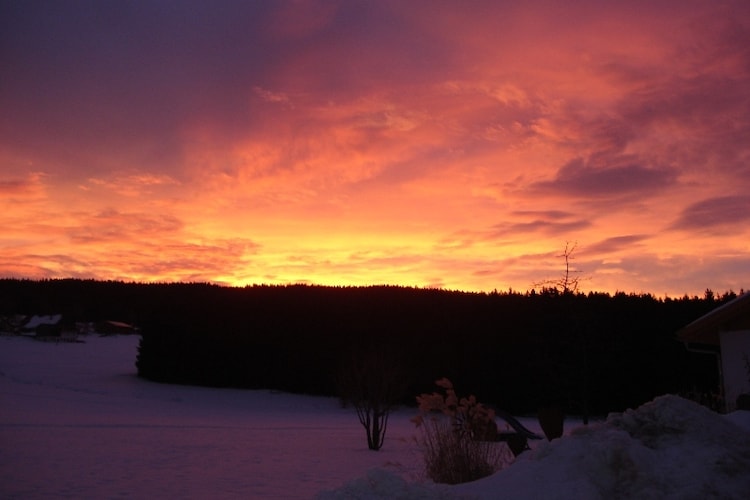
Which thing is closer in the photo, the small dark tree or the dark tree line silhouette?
the small dark tree

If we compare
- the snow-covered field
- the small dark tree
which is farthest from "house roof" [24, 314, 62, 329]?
the small dark tree

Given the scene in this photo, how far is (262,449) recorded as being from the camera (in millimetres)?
12930

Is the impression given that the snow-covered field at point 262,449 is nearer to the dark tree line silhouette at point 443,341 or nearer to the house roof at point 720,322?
the dark tree line silhouette at point 443,341

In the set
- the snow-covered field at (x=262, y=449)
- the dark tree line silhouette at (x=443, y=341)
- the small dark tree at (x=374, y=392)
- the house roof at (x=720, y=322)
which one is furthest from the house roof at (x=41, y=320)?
the house roof at (x=720, y=322)

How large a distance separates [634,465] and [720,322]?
11228 millimetres

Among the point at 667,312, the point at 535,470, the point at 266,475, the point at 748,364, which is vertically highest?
the point at 667,312

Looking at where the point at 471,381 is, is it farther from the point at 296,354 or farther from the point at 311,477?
the point at 311,477

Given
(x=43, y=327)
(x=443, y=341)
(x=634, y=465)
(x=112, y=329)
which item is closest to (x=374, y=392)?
(x=443, y=341)

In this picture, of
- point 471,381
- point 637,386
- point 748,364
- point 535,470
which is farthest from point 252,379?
point 535,470

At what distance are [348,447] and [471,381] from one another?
788cm

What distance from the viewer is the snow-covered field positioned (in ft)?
14.0

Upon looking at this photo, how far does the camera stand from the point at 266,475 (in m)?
10.2

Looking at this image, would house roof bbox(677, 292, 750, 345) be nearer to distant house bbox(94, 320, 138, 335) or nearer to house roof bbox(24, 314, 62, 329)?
distant house bbox(94, 320, 138, 335)

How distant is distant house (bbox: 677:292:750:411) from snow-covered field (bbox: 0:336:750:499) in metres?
6.51
